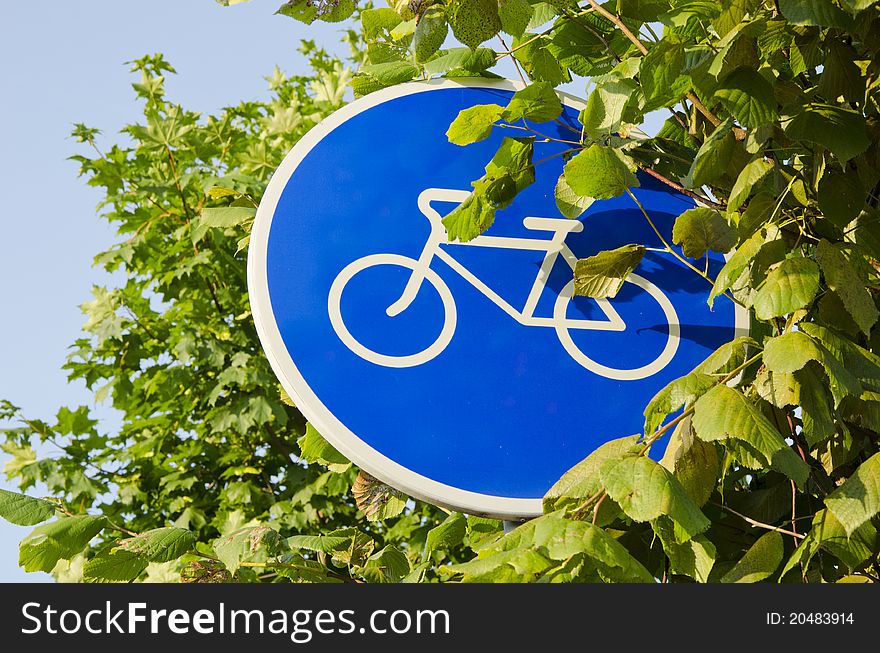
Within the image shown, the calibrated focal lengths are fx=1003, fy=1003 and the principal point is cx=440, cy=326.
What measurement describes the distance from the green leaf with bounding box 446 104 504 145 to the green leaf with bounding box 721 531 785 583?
78 centimetres

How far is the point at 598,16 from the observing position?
1.91 meters

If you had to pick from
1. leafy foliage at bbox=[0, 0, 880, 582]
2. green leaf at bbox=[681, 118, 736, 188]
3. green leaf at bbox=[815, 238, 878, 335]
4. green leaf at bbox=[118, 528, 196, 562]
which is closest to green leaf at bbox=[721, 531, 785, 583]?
leafy foliage at bbox=[0, 0, 880, 582]

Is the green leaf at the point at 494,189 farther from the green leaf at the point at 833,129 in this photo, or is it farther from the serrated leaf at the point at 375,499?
the serrated leaf at the point at 375,499

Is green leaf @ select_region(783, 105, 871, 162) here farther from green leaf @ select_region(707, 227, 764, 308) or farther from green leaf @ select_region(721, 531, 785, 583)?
green leaf @ select_region(721, 531, 785, 583)

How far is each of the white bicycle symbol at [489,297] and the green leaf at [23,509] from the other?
0.55m

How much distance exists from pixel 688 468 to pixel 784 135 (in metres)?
0.58

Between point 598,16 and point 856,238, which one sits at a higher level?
point 598,16

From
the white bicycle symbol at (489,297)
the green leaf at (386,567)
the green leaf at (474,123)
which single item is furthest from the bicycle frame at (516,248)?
the green leaf at (386,567)

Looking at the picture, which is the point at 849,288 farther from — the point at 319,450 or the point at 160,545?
the point at 160,545

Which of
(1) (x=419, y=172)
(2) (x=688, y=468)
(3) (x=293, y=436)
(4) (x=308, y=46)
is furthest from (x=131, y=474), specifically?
(2) (x=688, y=468)

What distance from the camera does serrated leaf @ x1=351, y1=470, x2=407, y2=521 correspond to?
2021 millimetres

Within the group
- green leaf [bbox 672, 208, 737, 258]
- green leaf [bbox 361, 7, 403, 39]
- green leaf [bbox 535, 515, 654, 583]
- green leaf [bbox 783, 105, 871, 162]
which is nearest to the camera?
green leaf [bbox 535, 515, 654, 583]

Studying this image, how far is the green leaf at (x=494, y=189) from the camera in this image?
164 centimetres

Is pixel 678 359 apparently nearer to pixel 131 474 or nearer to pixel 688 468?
pixel 688 468
